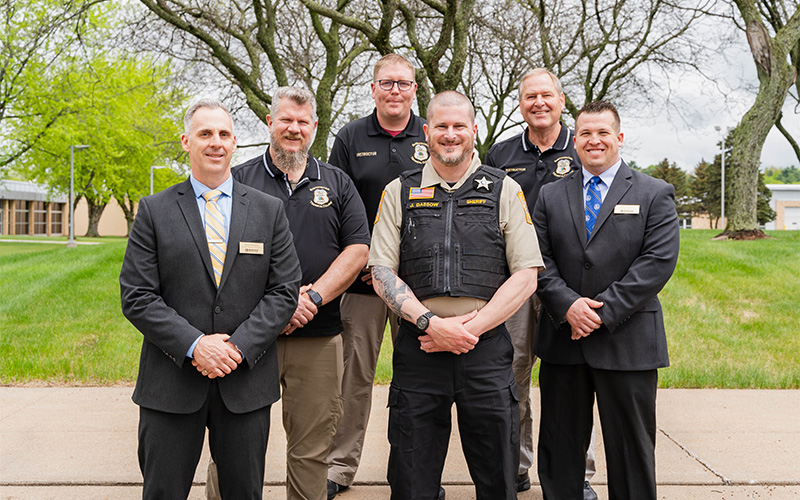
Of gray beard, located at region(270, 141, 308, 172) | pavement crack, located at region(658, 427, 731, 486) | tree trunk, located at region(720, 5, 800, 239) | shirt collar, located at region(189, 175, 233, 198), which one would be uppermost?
tree trunk, located at region(720, 5, 800, 239)

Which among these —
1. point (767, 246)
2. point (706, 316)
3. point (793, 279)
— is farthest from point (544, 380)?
point (767, 246)

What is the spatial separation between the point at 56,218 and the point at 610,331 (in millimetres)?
68613

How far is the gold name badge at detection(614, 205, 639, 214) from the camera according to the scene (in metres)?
3.34

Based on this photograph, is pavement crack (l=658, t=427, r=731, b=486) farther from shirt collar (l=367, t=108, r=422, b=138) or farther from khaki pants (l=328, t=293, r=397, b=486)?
shirt collar (l=367, t=108, r=422, b=138)

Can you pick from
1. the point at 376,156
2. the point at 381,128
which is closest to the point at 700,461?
the point at 376,156

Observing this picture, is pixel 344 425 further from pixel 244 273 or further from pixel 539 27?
pixel 539 27

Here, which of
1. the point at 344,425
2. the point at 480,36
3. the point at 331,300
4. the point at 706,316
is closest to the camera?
the point at 331,300

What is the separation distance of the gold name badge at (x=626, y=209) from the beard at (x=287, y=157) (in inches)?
67.0

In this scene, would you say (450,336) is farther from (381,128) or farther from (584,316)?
(381,128)

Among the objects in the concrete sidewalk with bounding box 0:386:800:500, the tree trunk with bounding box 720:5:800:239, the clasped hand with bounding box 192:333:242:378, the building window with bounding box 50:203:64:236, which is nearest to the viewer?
the clasped hand with bounding box 192:333:242:378

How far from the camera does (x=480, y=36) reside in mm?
19125

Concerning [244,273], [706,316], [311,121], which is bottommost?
[706,316]

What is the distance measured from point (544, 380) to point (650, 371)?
21.6 inches

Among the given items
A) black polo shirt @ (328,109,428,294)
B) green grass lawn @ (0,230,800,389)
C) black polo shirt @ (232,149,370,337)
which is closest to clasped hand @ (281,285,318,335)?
black polo shirt @ (232,149,370,337)
